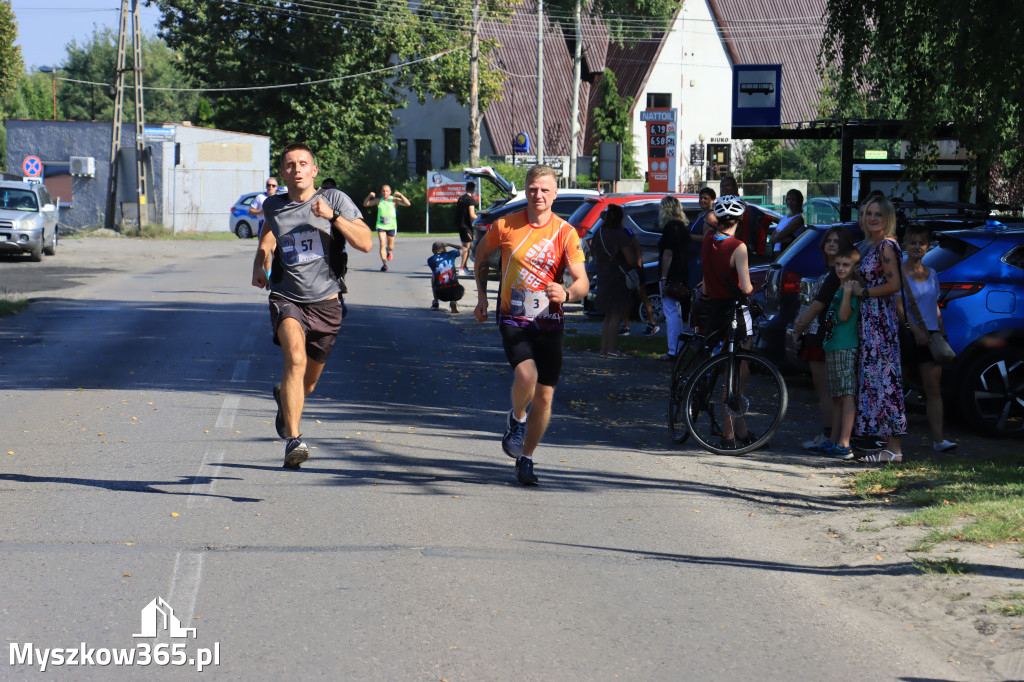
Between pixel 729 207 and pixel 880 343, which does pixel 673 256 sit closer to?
pixel 729 207

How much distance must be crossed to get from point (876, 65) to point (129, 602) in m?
8.73

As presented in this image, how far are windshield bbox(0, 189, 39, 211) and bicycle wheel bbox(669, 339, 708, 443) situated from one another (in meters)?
25.0

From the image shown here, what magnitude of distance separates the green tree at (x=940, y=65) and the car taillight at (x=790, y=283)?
1782mm

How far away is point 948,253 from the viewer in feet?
31.3

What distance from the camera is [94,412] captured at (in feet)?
33.0

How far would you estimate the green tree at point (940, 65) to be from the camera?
910 centimetres

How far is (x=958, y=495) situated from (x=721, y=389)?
2.05 m

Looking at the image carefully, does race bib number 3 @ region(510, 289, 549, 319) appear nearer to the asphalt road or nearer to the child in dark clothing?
the asphalt road

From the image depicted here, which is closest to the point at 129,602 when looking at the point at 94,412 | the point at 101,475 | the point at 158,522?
the point at 158,522

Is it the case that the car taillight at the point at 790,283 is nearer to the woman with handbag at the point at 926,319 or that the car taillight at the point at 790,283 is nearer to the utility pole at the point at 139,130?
the woman with handbag at the point at 926,319

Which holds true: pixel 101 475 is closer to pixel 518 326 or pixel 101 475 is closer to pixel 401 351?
pixel 518 326

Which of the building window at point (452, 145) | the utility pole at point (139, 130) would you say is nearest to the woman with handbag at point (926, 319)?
the utility pole at point (139, 130)

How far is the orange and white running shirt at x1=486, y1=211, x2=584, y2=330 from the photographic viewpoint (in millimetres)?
7250

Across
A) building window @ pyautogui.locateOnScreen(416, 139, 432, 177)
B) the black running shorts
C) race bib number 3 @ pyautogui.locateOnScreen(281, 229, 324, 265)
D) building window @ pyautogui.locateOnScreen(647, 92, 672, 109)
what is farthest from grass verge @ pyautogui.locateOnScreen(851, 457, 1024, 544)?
building window @ pyautogui.locateOnScreen(416, 139, 432, 177)
